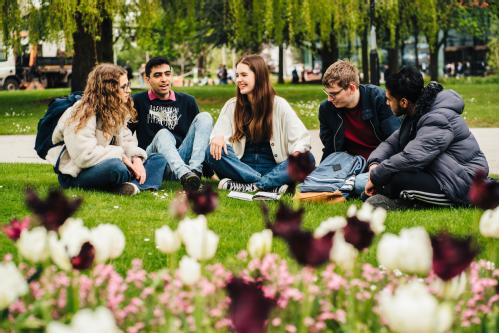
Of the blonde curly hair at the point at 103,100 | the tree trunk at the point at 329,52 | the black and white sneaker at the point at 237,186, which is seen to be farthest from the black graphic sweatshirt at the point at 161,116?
the tree trunk at the point at 329,52

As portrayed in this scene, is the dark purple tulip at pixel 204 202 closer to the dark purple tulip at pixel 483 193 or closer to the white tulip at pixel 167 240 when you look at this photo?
the white tulip at pixel 167 240

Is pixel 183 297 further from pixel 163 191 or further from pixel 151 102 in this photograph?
pixel 151 102

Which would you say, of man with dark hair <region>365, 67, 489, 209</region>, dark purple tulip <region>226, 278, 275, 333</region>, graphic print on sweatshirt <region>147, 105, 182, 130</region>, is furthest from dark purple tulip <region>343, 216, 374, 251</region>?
graphic print on sweatshirt <region>147, 105, 182, 130</region>

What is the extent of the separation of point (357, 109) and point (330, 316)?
15.5 feet

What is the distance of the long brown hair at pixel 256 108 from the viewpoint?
303 inches

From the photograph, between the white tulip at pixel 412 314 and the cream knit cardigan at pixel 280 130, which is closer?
the white tulip at pixel 412 314

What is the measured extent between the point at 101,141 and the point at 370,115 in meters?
2.32

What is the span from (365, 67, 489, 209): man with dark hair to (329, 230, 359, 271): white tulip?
3.51 m

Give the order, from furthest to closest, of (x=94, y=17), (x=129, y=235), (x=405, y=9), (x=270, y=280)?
(x=405, y=9), (x=94, y=17), (x=129, y=235), (x=270, y=280)

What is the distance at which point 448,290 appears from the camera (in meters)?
2.28

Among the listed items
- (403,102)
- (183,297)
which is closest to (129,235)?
(403,102)

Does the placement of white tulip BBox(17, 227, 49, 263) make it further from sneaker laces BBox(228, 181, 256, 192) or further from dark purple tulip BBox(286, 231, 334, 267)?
sneaker laces BBox(228, 181, 256, 192)

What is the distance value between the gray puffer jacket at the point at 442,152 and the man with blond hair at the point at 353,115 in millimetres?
858

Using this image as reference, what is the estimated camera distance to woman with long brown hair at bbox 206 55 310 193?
7.66m
